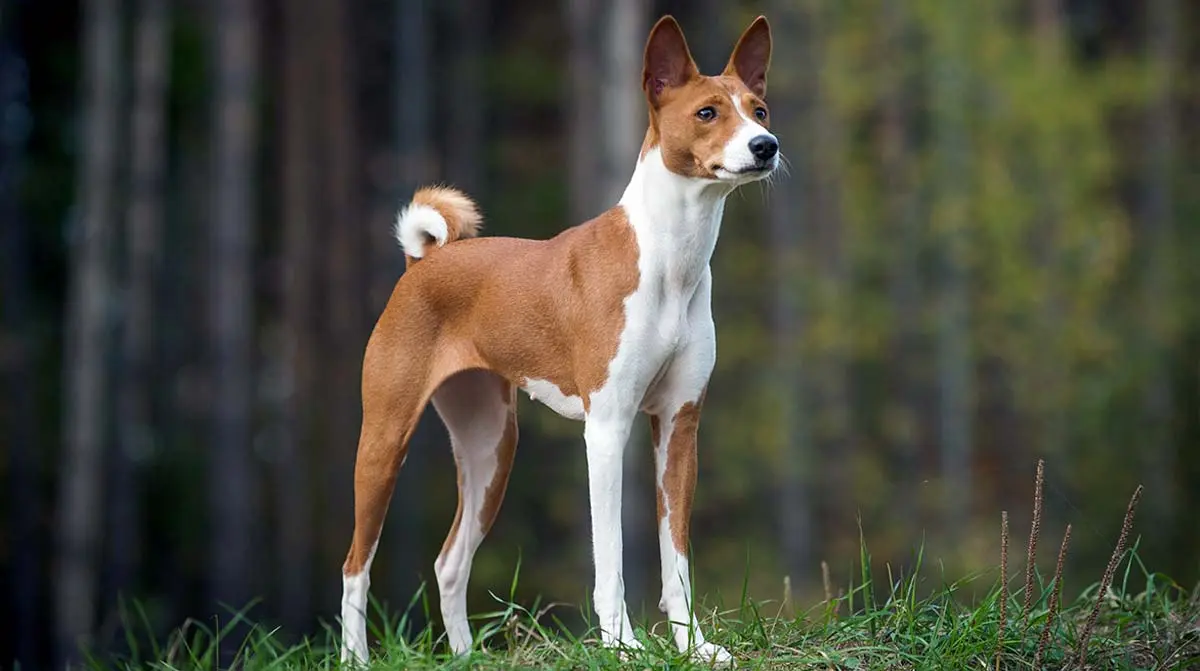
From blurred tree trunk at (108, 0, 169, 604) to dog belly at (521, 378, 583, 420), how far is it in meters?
13.7

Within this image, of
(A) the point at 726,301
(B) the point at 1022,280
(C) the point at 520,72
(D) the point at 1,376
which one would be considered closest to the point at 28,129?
(D) the point at 1,376

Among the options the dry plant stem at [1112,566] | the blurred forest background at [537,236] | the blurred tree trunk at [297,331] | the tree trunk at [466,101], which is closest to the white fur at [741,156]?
the dry plant stem at [1112,566]

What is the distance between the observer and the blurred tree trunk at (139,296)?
17.3 m

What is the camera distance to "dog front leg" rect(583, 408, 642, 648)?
4.41 meters

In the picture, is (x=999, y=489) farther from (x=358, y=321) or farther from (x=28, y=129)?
(x=28, y=129)

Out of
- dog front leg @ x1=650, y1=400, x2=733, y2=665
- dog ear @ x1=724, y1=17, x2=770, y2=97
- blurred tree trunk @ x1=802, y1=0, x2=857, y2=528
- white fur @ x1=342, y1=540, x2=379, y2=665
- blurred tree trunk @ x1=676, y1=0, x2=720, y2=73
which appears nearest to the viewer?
dog front leg @ x1=650, y1=400, x2=733, y2=665

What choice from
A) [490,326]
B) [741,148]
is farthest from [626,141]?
[741,148]

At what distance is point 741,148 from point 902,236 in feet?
60.5

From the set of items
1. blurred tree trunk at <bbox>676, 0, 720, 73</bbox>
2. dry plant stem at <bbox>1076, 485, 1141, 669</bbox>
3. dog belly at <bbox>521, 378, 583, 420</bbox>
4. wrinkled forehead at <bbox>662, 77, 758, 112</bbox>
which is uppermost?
blurred tree trunk at <bbox>676, 0, 720, 73</bbox>

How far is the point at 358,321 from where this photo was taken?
64.9ft

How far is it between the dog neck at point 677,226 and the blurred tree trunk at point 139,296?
14.1 metres

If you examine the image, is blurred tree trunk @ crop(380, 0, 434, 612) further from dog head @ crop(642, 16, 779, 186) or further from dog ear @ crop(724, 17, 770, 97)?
dog head @ crop(642, 16, 779, 186)

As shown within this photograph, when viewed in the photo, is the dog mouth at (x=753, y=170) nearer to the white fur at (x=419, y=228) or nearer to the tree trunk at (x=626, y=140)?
the white fur at (x=419, y=228)

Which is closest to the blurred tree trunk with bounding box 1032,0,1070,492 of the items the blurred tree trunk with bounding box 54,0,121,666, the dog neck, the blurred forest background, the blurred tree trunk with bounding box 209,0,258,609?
the blurred forest background
